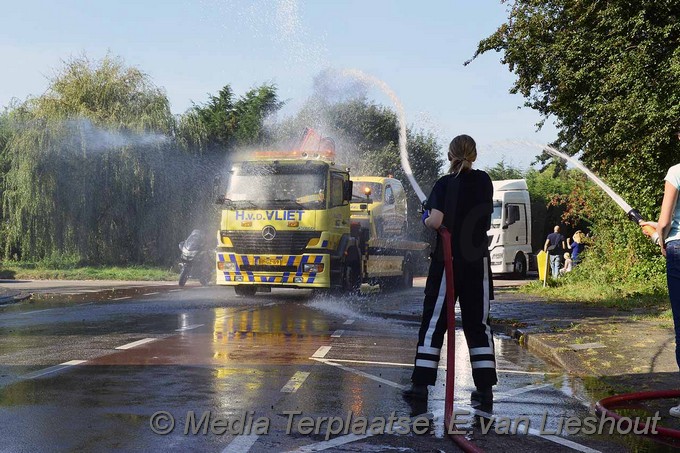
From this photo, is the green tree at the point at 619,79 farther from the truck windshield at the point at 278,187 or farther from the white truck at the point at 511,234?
the white truck at the point at 511,234

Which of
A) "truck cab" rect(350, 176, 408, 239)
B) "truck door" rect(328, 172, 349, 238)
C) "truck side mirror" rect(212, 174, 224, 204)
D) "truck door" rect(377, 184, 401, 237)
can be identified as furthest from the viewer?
"truck door" rect(377, 184, 401, 237)

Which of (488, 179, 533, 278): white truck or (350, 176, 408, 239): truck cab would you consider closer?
(350, 176, 408, 239): truck cab

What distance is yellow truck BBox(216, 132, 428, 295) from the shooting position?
19.4 m

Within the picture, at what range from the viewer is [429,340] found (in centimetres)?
736

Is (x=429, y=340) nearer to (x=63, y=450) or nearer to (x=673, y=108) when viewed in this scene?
(x=63, y=450)

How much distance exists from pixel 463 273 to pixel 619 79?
10.9 meters

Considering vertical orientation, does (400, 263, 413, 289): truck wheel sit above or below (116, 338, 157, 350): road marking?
above

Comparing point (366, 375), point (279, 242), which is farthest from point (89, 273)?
point (366, 375)

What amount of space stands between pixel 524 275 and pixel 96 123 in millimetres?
18437

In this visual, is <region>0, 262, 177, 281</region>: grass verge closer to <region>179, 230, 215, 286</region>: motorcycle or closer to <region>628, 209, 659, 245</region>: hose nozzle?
<region>179, 230, 215, 286</region>: motorcycle

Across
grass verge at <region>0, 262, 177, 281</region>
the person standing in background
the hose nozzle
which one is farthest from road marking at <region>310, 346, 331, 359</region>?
grass verge at <region>0, 262, 177, 281</region>

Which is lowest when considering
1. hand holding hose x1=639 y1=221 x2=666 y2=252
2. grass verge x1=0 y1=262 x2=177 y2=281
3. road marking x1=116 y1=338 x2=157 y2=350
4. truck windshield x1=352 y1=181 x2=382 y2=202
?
road marking x1=116 y1=338 x2=157 y2=350

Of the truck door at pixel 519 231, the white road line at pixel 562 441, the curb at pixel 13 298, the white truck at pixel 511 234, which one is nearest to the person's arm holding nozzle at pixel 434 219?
the white road line at pixel 562 441

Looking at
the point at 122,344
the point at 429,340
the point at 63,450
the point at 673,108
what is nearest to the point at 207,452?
the point at 63,450
